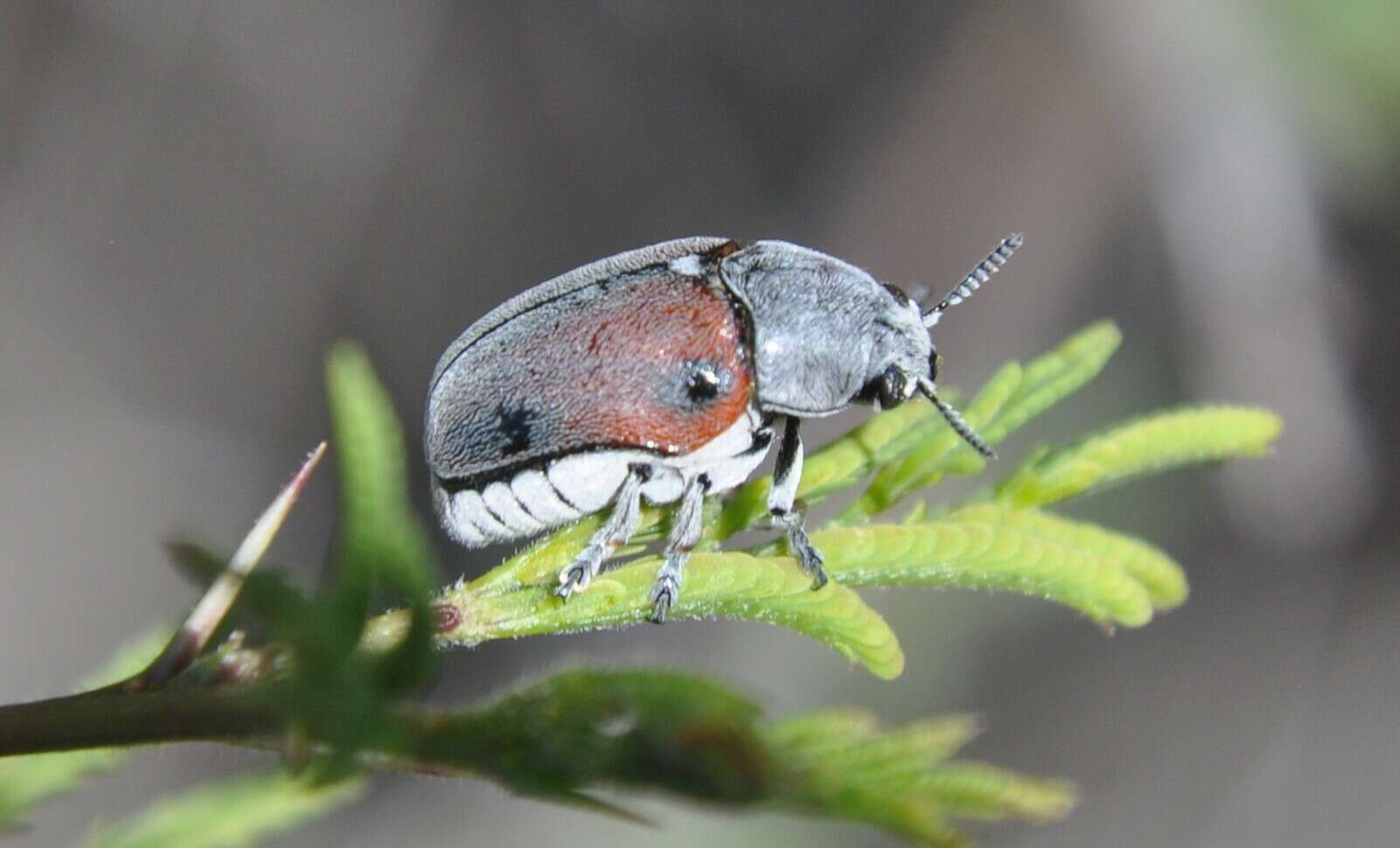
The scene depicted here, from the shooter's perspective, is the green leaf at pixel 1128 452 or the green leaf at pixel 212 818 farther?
the green leaf at pixel 212 818

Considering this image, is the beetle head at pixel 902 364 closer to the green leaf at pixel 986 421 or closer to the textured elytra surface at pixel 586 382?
the textured elytra surface at pixel 586 382

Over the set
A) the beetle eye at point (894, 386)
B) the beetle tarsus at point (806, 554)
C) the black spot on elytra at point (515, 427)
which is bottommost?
the beetle tarsus at point (806, 554)

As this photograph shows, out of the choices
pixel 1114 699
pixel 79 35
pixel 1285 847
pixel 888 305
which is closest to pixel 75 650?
pixel 79 35

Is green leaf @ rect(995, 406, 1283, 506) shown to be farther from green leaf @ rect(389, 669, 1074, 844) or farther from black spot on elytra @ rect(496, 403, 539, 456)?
black spot on elytra @ rect(496, 403, 539, 456)

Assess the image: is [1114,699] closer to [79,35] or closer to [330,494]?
[330,494]

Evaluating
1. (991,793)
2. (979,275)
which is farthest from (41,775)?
(979,275)

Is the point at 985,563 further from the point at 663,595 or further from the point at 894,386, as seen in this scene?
the point at 894,386

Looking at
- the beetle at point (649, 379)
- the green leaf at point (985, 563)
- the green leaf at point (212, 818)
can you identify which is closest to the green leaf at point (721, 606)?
the green leaf at point (985, 563)

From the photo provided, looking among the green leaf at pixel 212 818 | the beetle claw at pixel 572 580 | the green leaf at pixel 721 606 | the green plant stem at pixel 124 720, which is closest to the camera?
the green plant stem at pixel 124 720
